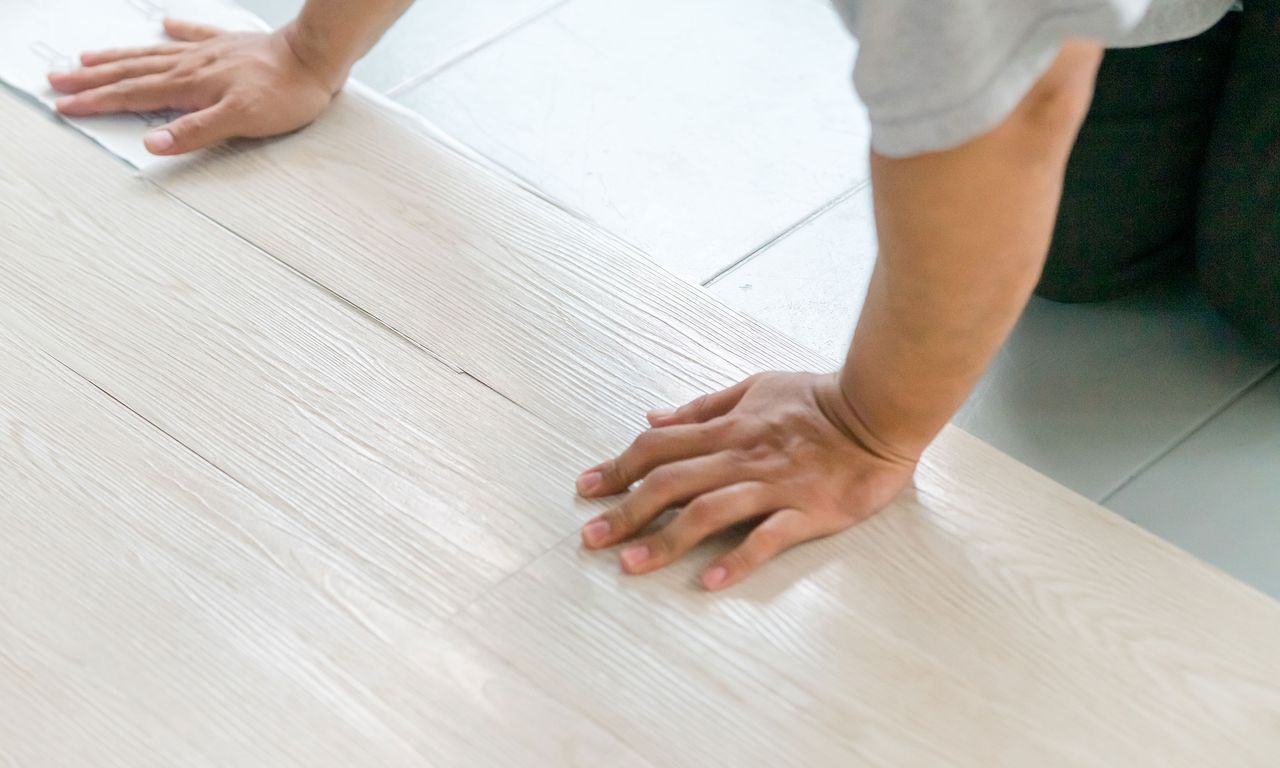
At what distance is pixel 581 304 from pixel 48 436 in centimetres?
45

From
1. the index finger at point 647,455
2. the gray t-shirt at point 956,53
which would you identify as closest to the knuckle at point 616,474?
the index finger at point 647,455

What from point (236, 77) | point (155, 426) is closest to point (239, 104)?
point (236, 77)

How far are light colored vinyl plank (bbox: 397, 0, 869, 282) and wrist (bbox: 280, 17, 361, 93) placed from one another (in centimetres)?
19

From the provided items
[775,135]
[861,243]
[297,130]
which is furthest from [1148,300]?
[297,130]

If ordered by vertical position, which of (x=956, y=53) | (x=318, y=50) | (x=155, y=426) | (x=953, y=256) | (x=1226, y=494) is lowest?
(x=1226, y=494)

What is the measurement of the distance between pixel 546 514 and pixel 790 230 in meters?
0.56

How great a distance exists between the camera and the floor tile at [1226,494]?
3.58 ft

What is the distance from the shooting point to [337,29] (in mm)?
1335

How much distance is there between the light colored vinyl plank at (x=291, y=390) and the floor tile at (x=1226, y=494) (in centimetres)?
51

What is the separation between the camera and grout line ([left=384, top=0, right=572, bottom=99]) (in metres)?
1.60

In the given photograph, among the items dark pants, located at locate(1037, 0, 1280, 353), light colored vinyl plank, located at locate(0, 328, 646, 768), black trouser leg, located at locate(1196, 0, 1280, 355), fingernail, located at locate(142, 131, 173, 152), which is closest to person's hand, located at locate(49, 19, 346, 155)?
fingernail, located at locate(142, 131, 173, 152)

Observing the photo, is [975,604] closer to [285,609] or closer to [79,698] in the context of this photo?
[285,609]

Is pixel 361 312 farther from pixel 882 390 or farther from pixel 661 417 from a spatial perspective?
pixel 882 390

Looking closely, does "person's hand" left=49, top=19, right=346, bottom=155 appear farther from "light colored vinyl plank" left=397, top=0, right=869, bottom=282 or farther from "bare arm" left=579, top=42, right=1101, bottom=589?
"bare arm" left=579, top=42, right=1101, bottom=589
